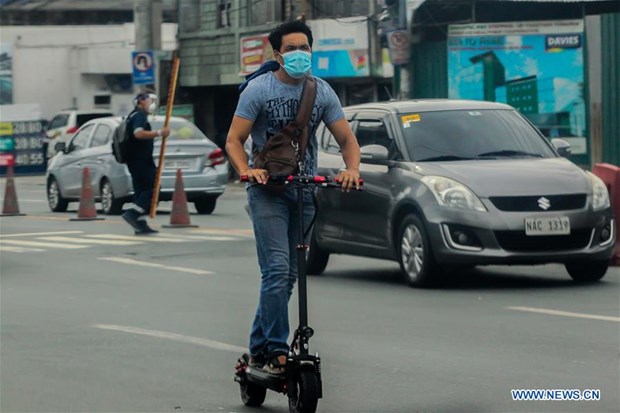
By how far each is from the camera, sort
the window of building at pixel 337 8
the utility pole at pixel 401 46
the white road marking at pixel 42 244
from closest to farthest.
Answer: the white road marking at pixel 42 244
the utility pole at pixel 401 46
the window of building at pixel 337 8

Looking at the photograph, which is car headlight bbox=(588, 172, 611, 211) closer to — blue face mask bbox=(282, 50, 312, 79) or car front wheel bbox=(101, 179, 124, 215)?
blue face mask bbox=(282, 50, 312, 79)

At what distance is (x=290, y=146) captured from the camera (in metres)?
6.89

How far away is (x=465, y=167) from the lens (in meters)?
12.7

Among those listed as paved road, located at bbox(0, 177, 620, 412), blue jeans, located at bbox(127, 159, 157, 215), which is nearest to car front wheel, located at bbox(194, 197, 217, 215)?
blue jeans, located at bbox(127, 159, 157, 215)

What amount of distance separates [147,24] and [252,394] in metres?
29.3

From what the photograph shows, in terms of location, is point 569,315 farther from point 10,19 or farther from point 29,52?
point 10,19

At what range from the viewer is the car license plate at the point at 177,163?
944 inches

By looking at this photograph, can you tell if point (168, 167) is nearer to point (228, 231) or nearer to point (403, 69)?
point (228, 231)

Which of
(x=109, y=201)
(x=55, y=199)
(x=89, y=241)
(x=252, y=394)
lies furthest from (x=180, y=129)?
(x=252, y=394)

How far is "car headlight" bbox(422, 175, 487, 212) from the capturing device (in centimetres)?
1234

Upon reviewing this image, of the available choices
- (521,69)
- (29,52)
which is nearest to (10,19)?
(29,52)

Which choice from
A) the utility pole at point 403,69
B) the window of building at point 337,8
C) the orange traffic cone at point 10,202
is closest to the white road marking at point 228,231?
the orange traffic cone at point 10,202

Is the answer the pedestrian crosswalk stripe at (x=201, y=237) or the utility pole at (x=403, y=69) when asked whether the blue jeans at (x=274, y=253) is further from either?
the utility pole at (x=403, y=69)

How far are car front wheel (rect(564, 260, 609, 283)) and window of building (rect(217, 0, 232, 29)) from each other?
28064 mm
